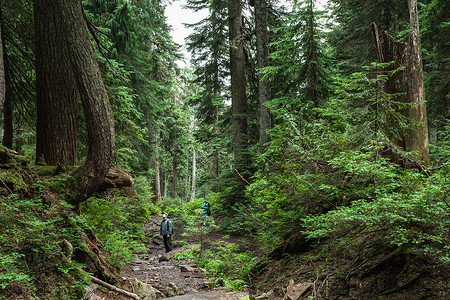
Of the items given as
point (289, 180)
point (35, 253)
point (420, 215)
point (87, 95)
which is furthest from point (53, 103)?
point (420, 215)

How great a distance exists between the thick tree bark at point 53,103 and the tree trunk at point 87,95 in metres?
0.56

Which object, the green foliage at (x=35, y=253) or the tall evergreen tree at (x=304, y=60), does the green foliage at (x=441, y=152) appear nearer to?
the tall evergreen tree at (x=304, y=60)

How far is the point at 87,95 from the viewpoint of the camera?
455 centimetres

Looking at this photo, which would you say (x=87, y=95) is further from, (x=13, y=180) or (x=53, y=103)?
(x=13, y=180)

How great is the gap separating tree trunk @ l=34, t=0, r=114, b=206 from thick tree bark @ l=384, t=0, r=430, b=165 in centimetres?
533

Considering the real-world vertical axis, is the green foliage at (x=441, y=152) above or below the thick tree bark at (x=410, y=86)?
below

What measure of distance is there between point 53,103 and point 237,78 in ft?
33.1

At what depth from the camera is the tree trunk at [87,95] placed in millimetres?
4539

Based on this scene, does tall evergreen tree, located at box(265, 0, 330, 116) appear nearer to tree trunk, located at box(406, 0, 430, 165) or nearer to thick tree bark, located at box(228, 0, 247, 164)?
tree trunk, located at box(406, 0, 430, 165)

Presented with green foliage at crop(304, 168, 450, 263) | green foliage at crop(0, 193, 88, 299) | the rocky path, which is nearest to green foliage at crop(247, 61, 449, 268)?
green foliage at crop(304, 168, 450, 263)

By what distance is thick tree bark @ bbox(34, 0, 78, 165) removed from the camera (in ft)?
17.0

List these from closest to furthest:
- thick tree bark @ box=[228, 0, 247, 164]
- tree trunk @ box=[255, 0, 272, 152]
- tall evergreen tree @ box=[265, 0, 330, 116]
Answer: tall evergreen tree @ box=[265, 0, 330, 116] → tree trunk @ box=[255, 0, 272, 152] → thick tree bark @ box=[228, 0, 247, 164]

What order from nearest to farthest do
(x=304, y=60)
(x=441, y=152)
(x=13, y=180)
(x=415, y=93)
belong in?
(x=13, y=180), (x=441, y=152), (x=415, y=93), (x=304, y=60)

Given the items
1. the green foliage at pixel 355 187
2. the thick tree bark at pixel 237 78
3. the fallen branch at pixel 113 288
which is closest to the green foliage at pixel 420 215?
the green foliage at pixel 355 187
